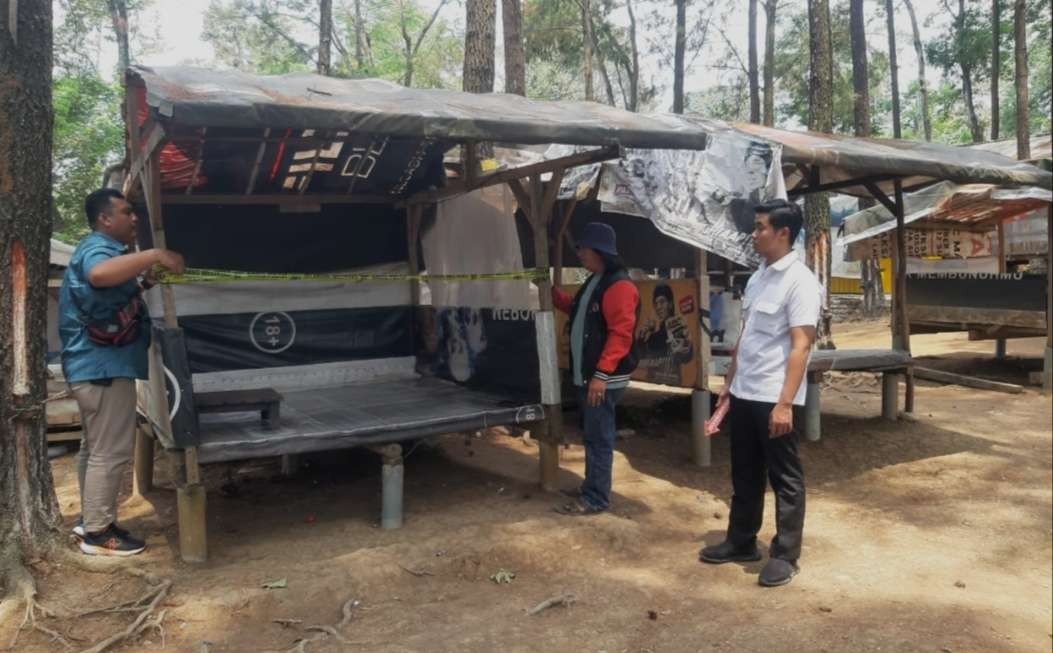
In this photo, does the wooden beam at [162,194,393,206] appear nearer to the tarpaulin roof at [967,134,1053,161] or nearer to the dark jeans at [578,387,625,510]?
the dark jeans at [578,387,625,510]

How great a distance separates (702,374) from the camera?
22.7ft

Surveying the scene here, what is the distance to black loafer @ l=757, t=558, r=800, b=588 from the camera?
4.40m

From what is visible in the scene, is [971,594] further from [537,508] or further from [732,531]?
[537,508]

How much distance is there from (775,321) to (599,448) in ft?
5.32

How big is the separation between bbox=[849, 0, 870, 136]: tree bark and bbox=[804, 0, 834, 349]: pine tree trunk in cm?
264

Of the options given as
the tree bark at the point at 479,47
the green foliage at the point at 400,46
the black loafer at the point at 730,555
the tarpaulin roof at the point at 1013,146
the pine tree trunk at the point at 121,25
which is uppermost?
the green foliage at the point at 400,46

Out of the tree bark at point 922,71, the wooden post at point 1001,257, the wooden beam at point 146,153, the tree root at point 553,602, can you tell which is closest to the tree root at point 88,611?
the tree root at point 553,602

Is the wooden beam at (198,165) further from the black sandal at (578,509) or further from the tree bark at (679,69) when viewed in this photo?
the tree bark at (679,69)

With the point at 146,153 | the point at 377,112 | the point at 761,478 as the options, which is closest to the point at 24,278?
the point at 146,153

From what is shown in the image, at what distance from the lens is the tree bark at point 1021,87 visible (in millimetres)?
11548

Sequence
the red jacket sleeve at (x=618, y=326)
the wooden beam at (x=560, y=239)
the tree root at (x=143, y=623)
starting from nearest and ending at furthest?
the tree root at (x=143, y=623) → the red jacket sleeve at (x=618, y=326) → the wooden beam at (x=560, y=239)

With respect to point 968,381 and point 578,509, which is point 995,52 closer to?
point 968,381

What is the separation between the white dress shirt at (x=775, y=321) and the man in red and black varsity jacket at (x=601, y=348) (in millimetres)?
1015

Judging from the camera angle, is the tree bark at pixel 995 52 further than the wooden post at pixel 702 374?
Yes
